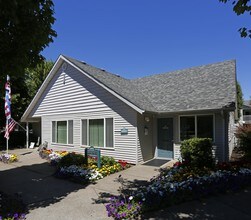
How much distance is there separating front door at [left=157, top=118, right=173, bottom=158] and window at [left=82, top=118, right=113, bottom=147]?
2.87 metres

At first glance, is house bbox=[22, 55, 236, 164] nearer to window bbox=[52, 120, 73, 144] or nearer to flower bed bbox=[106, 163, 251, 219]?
window bbox=[52, 120, 73, 144]

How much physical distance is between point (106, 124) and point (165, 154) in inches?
150

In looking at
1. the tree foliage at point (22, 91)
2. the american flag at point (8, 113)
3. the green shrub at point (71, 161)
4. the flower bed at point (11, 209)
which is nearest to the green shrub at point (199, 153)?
the green shrub at point (71, 161)

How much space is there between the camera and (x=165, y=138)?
43.5 feet

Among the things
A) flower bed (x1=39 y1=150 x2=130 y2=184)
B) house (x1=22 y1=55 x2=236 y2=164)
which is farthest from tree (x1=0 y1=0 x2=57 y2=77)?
house (x1=22 y1=55 x2=236 y2=164)

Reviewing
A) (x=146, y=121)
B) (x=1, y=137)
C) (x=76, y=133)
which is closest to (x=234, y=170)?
(x=146, y=121)

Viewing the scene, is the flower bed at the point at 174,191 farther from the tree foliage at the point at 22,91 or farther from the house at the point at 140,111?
the tree foliage at the point at 22,91

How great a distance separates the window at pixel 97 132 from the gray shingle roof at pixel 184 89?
6.94 feet

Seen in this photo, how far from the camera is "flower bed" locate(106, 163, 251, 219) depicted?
5711 mm

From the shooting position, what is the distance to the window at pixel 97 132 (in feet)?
43.2

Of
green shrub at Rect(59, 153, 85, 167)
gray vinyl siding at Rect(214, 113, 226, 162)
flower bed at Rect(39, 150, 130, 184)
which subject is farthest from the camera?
gray vinyl siding at Rect(214, 113, 226, 162)

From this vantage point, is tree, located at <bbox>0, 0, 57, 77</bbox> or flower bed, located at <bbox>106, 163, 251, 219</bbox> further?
tree, located at <bbox>0, 0, 57, 77</bbox>

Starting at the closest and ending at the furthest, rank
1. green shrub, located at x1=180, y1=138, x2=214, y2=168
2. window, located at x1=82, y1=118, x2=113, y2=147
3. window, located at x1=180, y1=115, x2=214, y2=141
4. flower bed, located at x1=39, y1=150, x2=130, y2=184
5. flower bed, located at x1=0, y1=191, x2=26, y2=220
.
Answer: flower bed, located at x1=0, y1=191, x2=26, y2=220, flower bed, located at x1=39, y1=150, x2=130, y2=184, green shrub, located at x1=180, y1=138, x2=214, y2=168, window, located at x1=180, y1=115, x2=214, y2=141, window, located at x1=82, y1=118, x2=113, y2=147

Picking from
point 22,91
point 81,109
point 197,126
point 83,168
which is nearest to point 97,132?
point 81,109
